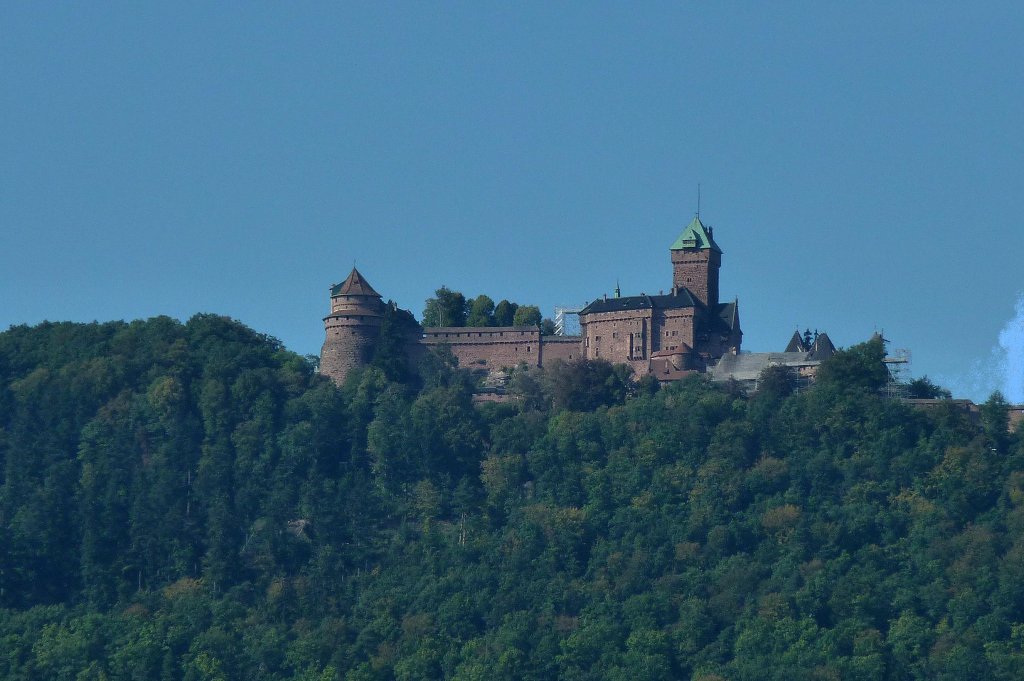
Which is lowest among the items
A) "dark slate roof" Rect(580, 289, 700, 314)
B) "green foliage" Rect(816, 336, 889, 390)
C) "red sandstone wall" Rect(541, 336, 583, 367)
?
"green foliage" Rect(816, 336, 889, 390)

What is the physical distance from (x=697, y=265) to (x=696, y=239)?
1151mm

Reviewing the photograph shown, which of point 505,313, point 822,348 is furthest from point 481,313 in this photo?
point 822,348

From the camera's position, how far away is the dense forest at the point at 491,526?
9031 centimetres

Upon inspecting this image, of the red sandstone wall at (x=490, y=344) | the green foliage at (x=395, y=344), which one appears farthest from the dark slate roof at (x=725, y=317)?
the green foliage at (x=395, y=344)

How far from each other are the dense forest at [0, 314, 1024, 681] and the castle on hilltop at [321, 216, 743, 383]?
4.41ft

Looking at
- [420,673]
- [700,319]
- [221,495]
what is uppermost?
[700,319]

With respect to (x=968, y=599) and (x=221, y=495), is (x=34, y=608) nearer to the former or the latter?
(x=221, y=495)

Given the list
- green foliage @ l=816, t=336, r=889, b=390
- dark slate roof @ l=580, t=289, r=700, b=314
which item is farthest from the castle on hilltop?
green foliage @ l=816, t=336, r=889, b=390

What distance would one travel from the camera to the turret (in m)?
105

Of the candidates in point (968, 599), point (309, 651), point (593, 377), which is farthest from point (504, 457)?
point (968, 599)

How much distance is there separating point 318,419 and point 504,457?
6544 mm

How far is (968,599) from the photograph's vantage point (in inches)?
3519

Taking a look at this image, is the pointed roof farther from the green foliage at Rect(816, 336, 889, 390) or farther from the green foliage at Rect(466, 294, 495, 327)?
the green foliage at Rect(816, 336, 889, 390)

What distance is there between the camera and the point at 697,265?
4163 inches
